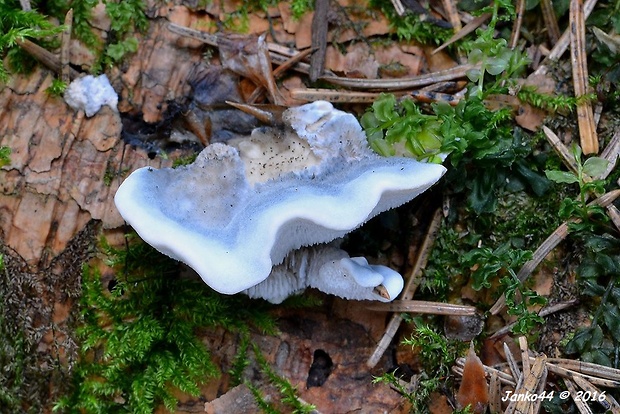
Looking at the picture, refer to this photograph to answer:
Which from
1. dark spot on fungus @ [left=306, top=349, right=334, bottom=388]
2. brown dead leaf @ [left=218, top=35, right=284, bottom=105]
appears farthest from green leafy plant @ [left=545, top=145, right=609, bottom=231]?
brown dead leaf @ [left=218, top=35, right=284, bottom=105]

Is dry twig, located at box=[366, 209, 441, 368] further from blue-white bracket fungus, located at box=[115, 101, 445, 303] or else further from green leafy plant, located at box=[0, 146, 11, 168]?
green leafy plant, located at box=[0, 146, 11, 168]

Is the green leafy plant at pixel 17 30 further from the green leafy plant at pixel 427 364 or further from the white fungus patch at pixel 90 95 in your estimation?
the green leafy plant at pixel 427 364

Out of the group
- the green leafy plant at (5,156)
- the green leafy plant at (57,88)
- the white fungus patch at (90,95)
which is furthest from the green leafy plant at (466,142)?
the green leafy plant at (5,156)

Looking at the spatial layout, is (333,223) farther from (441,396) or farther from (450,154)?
(441,396)

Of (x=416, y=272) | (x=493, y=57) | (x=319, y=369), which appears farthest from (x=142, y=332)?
(x=493, y=57)

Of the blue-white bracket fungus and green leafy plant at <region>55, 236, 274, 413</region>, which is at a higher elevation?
the blue-white bracket fungus

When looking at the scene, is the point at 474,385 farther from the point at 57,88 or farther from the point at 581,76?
the point at 57,88

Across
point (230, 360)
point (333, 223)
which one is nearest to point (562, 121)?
point (333, 223)
